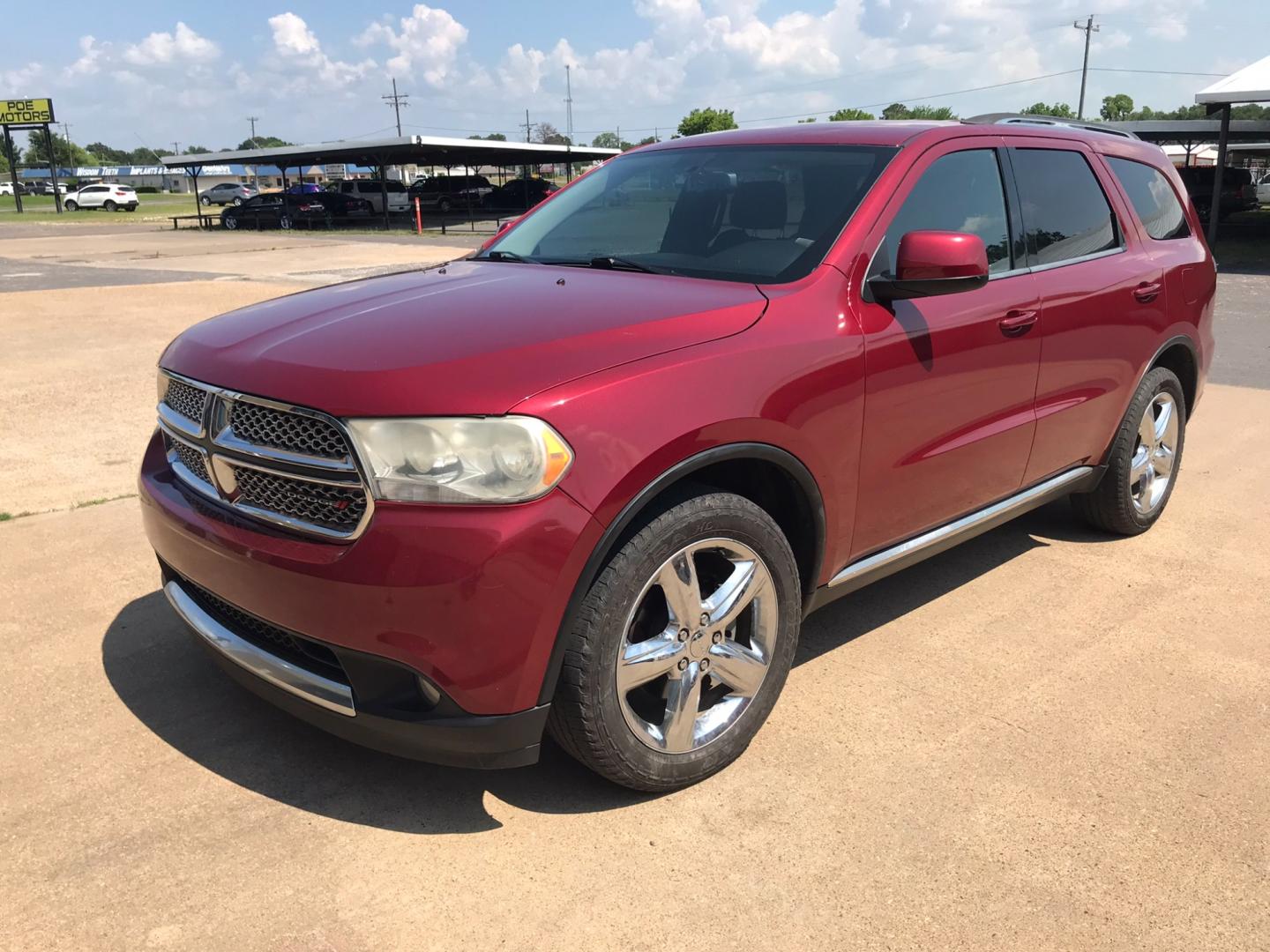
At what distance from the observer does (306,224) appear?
39188 mm

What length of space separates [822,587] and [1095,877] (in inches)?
42.9

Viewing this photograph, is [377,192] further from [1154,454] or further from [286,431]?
[286,431]

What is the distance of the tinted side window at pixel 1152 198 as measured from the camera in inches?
182

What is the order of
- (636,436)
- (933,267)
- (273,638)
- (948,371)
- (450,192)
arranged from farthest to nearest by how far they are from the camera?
(450,192), (948,371), (933,267), (273,638), (636,436)

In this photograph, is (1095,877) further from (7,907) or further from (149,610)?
(149,610)

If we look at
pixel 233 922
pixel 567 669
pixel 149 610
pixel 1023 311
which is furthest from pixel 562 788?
pixel 1023 311

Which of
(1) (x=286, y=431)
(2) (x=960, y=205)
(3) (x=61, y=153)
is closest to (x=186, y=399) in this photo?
(1) (x=286, y=431)

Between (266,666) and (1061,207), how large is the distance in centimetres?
340

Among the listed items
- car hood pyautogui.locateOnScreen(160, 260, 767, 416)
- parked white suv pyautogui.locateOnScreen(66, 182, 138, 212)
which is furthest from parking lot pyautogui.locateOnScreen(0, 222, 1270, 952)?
parked white suv pyautogui.locateOnScreen(66, 182, 138, 212)

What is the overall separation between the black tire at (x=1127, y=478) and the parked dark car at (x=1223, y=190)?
30.6 metres

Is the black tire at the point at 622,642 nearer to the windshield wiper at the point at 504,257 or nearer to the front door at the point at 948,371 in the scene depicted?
the front door at the point at 948,371

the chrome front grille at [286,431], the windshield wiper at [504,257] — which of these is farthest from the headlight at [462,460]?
the windshield wiper at [504,257]

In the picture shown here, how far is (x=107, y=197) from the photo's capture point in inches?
2335

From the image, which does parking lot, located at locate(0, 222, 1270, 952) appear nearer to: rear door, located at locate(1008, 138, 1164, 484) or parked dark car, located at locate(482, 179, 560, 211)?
rear door, located at locate(1008, 138, 1164, 484)
